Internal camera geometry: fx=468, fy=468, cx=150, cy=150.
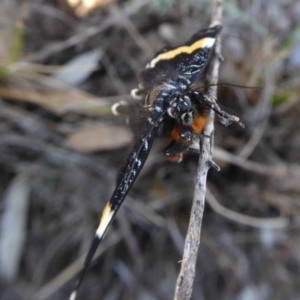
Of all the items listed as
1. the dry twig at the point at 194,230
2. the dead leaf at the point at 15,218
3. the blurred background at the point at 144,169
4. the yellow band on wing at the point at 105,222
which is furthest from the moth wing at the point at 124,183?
the dead leaf at the point at 15,218

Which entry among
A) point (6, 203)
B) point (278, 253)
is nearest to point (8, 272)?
point (6, 203)

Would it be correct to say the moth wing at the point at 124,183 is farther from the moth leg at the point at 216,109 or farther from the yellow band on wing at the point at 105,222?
the moth leg at the point at 216,109

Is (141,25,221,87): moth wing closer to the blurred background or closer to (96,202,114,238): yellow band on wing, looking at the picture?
(96,202,114,238): yellow band on wing

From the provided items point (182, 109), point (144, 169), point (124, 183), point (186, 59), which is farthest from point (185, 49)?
point (144, 169)

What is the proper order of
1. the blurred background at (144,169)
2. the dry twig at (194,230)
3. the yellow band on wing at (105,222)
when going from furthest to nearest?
1. the blurred background at (144,169)
2. the yellow band on wing at (105,222)
3. the dry twig at (194,230)

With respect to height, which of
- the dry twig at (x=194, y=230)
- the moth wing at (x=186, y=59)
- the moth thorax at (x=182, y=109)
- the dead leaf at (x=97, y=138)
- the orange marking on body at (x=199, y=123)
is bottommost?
the dry twig at (x=194, y=230)

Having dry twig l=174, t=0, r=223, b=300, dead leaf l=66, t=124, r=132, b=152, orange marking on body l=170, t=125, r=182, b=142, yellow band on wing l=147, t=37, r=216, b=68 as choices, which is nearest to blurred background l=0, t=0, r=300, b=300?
dead leaf l=66, t=124, r=132, b=152

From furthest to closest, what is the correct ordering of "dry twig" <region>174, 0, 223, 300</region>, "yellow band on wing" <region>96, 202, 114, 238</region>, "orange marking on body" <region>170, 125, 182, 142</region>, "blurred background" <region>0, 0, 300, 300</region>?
"blurred background" <region>0, 0, 300, 300</region> → "orange marking on body" <region>170, 125, 182, 142</region> → "yellow band on wing" <region>96, 202, 114, 238</region> → "dry twig" <region>174, 0, 223, 300</region>
